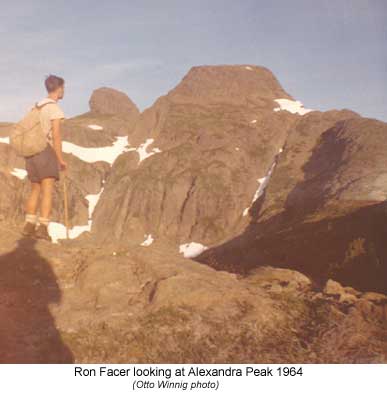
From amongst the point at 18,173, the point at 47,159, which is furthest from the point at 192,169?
the point at 47,159

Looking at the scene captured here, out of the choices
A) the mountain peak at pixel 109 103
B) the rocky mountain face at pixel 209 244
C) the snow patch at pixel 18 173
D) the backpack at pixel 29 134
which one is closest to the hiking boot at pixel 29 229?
the rocky mountain face at pixel 209 244

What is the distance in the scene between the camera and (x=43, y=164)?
927cm

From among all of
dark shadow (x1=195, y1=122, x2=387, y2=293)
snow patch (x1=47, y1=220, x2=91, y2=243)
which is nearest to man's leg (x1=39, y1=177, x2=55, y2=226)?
dark shadow (x1=195, y1=122, x2=387, y2=293)

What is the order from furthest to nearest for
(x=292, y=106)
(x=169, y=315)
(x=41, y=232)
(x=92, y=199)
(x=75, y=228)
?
(x=292, y=106) → (x=92, y=199) → (x=75, y=228) → (x=41, y=232) → (x=169, y=315)

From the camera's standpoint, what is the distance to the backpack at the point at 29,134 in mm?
8875

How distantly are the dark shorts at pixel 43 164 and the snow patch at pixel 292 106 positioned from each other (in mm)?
135157

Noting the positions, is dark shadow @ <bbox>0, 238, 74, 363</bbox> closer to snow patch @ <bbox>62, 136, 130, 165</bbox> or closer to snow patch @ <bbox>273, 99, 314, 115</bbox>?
snow patch @ <bbox>62, 136, 130, 165</bbox>

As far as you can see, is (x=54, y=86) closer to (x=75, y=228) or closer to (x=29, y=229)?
(x=29, y=229)

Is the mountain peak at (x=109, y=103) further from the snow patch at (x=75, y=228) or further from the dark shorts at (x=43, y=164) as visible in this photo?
the dark shorts at (x=43, y=164)

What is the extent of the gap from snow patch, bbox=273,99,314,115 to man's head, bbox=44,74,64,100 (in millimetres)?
135064

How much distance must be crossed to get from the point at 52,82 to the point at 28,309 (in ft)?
15.9

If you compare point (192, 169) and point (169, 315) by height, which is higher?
point (192, 169)
